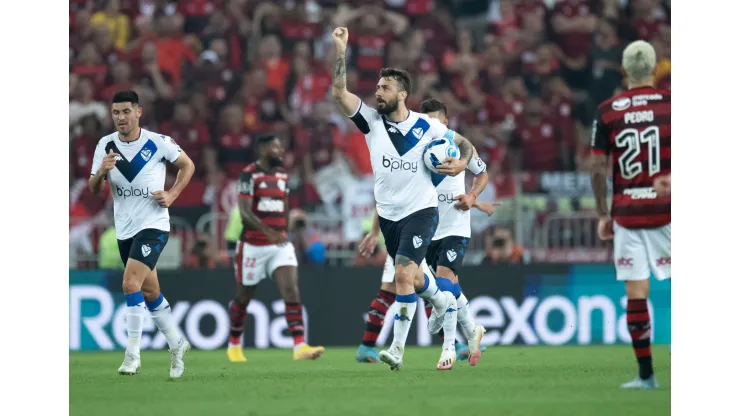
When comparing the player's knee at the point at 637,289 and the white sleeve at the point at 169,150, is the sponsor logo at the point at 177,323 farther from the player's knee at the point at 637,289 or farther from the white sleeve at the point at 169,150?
the player's knee at the point at 637,289

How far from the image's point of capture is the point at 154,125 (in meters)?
18.0

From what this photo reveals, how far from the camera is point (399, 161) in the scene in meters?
10.5

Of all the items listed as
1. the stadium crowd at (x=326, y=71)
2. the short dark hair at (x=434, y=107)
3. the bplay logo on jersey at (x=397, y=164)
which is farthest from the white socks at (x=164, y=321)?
the stadium crowd at (x=326, y=71)

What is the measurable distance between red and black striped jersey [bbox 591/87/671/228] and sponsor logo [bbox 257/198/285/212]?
5.22 metres

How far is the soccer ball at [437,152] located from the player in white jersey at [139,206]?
2002 millimetres

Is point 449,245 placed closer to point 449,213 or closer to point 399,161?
point 449,213

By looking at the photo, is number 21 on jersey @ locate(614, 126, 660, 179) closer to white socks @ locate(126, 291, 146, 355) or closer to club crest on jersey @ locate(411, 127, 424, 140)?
club crest on jersey @ locate(411, 127, 424, 140)

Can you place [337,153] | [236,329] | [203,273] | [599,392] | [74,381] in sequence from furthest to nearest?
[337,153] → [203,273] → [236,329] → [74,381] → [599,392]
